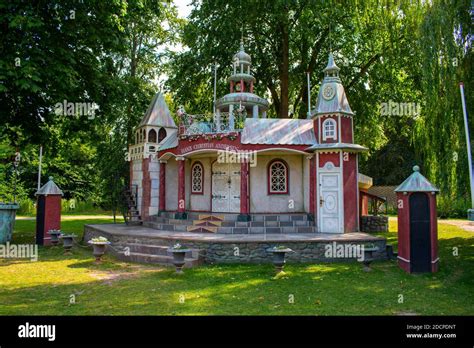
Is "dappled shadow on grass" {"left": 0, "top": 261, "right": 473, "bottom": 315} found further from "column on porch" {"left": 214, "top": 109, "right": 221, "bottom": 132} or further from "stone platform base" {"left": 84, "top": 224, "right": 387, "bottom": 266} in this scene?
"column on porch" {"left": 214, "top": 109, "right": 221, "bottom": 132}

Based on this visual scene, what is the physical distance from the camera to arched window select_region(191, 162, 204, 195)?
61.5ft

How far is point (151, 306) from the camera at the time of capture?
25.4 ft

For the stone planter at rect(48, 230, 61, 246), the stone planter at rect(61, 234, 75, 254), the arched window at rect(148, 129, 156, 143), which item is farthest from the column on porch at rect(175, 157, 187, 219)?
the stone planter at rect(48, 230, 61, 246)

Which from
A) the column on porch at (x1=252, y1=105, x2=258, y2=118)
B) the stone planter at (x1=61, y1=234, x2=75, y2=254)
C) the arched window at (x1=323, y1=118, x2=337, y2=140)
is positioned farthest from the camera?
the column on porch at (x1=252, y1=105, x2=258, y2=118)

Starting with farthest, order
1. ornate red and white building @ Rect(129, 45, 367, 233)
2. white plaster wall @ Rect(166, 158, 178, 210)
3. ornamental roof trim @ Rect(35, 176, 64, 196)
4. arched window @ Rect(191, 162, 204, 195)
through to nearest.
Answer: white plaster wall @ Rect(166, 158, 178, 210), arched window @ Rect(191, 162, 204, 195), ornamental roof trim @ Rect(35, 176, 64, 196), ornate red and white building @ Rect(129, 45, 367, 233)

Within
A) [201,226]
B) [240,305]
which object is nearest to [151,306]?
[240,305]

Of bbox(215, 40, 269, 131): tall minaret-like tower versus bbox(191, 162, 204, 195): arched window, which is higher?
bbox(215, 40, 269, 131): tall minaret-like tower

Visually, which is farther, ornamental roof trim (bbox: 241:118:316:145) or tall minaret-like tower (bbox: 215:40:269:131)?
tall minaret-like tower (bbox: 215:40:269:131)

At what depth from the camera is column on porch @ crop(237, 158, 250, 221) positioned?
15.9 metres

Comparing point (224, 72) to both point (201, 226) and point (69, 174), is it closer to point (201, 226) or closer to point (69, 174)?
point (201, 226)

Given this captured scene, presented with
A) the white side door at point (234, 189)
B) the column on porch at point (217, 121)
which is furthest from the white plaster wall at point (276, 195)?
the column on porch at point (217, 121)

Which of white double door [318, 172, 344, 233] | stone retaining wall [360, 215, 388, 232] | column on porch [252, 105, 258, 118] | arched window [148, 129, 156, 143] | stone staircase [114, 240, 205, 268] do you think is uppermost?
column on porch [252, 105, 258, 118]

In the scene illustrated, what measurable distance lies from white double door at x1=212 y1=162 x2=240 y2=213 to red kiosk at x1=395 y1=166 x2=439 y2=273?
25.7 feet

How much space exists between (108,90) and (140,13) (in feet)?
12.5
